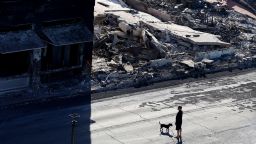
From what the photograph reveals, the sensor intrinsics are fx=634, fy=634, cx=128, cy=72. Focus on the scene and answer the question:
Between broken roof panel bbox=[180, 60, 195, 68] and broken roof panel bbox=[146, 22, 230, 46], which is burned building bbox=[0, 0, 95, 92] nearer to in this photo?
broken roof panel bbox=[180, 60, 195, 68]

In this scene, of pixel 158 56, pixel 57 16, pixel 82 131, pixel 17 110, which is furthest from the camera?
pixel 158 56

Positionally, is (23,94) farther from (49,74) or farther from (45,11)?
(45,11)

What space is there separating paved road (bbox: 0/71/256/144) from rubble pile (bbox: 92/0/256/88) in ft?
6.80

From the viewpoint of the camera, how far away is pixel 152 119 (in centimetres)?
3080

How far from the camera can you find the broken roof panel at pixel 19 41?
1206 inches

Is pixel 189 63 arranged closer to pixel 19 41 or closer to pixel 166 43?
pixel 166 43

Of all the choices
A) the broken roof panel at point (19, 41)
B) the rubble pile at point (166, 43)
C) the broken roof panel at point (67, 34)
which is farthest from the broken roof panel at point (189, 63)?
the broken roof panel at point (19, 41)

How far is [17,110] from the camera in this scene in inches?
1199

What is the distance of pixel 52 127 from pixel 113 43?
12653 mm

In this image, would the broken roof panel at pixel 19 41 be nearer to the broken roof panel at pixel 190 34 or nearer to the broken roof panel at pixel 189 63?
the broken roof panel at pixel 189 63

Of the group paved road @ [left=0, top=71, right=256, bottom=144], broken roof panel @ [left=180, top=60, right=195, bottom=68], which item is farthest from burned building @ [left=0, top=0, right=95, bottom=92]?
broken roof panel @ [left=180, top=60, right=195, bottom=68]

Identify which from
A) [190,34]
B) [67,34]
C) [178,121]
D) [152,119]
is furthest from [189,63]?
[178,121]

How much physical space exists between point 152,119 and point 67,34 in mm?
6508

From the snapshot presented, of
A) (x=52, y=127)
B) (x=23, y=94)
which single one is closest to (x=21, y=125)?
(x=52, y=127)
